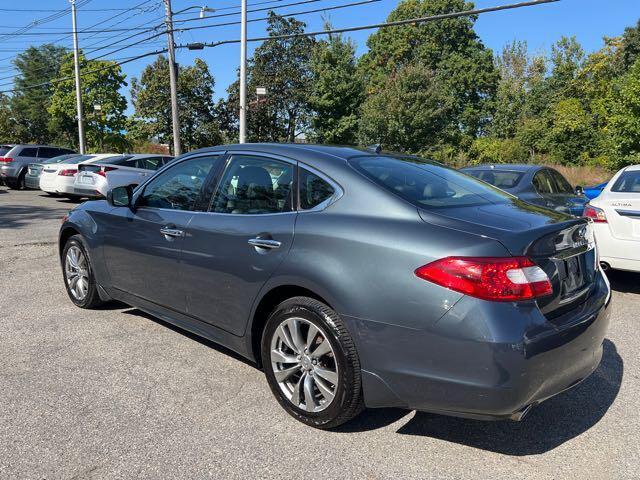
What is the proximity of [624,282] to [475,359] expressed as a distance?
5534 mm

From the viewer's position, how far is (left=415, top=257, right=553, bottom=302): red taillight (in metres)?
Answer: 2.32

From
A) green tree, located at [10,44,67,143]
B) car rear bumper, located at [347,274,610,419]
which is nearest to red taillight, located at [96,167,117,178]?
car rear bumper, located at [347,274,610,419]

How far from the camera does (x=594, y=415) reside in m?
3.13

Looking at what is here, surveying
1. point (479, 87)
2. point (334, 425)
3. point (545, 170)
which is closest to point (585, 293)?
point (334, 425)

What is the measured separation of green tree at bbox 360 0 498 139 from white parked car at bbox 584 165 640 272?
40.8 m

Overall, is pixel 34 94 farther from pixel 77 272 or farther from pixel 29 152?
pixel 77 272

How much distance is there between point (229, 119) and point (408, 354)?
3762 centimetres

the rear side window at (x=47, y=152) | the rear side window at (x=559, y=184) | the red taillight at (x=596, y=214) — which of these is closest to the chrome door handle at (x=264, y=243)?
the red taillight at (x=596, y=214)

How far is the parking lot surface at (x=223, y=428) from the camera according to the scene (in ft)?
8.38

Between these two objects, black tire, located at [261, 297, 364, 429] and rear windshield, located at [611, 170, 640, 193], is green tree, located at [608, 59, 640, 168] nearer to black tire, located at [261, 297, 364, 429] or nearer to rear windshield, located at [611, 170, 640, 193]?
rear windshield, located at [611, 170, 640, 193]

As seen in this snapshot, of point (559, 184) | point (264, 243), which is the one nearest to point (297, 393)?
point (264, 243)

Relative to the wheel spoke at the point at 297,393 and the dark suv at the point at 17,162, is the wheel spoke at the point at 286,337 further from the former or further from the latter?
the dark suv at the point at 17,162

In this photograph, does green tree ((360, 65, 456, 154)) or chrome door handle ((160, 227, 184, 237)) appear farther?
green tree ((360, 65, 456, 154))

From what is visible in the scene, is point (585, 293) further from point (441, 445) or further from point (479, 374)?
point (441, 445)
